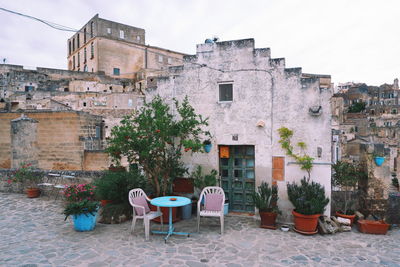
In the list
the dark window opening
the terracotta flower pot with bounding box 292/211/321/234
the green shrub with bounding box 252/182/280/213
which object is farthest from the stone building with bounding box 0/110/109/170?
the dark window opening

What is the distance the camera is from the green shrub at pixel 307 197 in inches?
256

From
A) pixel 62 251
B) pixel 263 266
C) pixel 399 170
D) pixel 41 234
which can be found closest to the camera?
pixel 263 266

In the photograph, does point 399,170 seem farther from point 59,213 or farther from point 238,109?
point 59,213

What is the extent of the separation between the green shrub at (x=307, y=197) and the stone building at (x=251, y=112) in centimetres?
36

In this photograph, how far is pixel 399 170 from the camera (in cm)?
2852

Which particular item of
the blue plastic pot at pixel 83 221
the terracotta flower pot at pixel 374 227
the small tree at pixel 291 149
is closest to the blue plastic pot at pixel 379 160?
the terracotta flower pot at pixel 374 227

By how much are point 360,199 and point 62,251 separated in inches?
318

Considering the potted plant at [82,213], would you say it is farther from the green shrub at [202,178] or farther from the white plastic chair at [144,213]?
the green shrub at [202,178]

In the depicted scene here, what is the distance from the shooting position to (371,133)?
3750cm

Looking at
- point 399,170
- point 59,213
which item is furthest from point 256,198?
point 399,170

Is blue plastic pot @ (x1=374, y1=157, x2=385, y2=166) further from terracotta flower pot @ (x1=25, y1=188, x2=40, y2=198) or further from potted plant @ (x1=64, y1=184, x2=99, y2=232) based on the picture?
terracotta flower pot @ (x1=25, y1=188, x2=40, y2=198)

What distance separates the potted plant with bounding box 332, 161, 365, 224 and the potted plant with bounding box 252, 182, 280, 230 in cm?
187

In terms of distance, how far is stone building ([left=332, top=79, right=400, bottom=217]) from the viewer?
7.45m

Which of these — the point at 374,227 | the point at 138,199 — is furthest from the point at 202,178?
the point at 374,227
